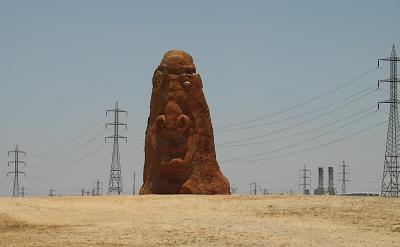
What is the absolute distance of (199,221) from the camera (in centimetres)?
2792

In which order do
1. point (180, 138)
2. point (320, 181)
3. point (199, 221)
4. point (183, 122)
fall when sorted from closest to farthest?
point (199, 221), point (180, 138), point (183, 122), point (320, 181)

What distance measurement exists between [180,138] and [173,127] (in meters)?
0.93

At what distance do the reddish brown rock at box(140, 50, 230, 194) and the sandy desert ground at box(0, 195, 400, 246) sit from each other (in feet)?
27.9

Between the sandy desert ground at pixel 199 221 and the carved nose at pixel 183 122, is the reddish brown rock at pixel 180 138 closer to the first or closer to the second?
the carved nose at pixel 183 122

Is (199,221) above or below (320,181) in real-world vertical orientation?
below

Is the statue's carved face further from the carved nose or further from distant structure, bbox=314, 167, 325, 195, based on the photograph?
distant structure, bbox=314, 167, 325, 195

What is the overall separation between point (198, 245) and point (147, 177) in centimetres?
2831

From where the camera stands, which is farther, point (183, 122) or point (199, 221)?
point (183, 122)

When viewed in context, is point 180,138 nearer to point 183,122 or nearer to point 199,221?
point 183,122

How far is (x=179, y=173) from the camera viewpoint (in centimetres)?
4647

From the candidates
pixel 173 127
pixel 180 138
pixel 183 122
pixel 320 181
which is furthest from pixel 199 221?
pixel 320 181

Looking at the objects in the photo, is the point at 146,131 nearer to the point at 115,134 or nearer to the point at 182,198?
the point at 182,198

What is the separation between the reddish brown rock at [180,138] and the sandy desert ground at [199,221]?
27.9ft

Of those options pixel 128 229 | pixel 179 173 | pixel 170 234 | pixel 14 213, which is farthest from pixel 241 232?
pixel 179 173
